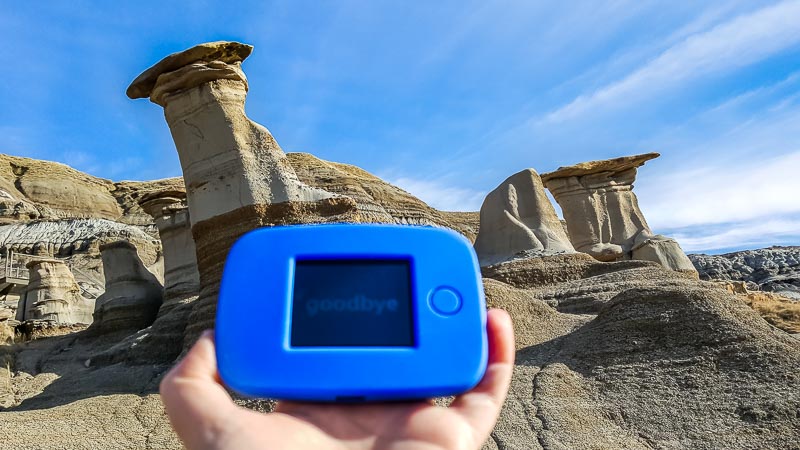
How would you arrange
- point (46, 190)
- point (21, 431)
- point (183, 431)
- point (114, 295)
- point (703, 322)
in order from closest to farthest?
point (183, 431) < point (21, 431) < point (703, 322) < point (114, 295) < point (46, 190)

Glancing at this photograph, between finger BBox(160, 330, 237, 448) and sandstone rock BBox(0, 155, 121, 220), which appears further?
sandstone rock BBox(0, 155, 121, 220)

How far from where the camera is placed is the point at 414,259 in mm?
1046

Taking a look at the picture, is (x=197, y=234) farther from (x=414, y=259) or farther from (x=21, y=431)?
(x=414, y=259)

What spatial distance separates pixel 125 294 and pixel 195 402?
14526mm

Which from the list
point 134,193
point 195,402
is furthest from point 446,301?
point 134,193

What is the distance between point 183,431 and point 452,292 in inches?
17.0

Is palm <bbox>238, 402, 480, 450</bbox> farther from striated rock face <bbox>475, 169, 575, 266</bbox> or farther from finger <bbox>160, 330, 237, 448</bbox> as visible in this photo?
striated rock face <bbox>475, 169, 575, 266</bbox>

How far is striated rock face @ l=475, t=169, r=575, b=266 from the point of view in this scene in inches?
605

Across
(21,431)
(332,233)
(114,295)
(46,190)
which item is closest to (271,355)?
(332,233)

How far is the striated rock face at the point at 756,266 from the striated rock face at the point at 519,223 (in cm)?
1757

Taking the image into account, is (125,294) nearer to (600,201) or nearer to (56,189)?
(600,201)

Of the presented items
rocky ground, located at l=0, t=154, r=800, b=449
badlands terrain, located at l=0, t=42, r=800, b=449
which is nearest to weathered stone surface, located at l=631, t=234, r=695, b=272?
badlands terrain, located at l=0, t=42, r=800, b=449

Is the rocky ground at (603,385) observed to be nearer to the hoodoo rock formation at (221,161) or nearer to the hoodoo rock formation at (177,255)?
the hoodoo rock formation at (221,161)

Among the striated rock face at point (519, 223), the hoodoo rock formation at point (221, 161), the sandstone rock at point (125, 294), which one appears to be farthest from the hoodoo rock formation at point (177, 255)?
the striated rock face at point (519, 223)
